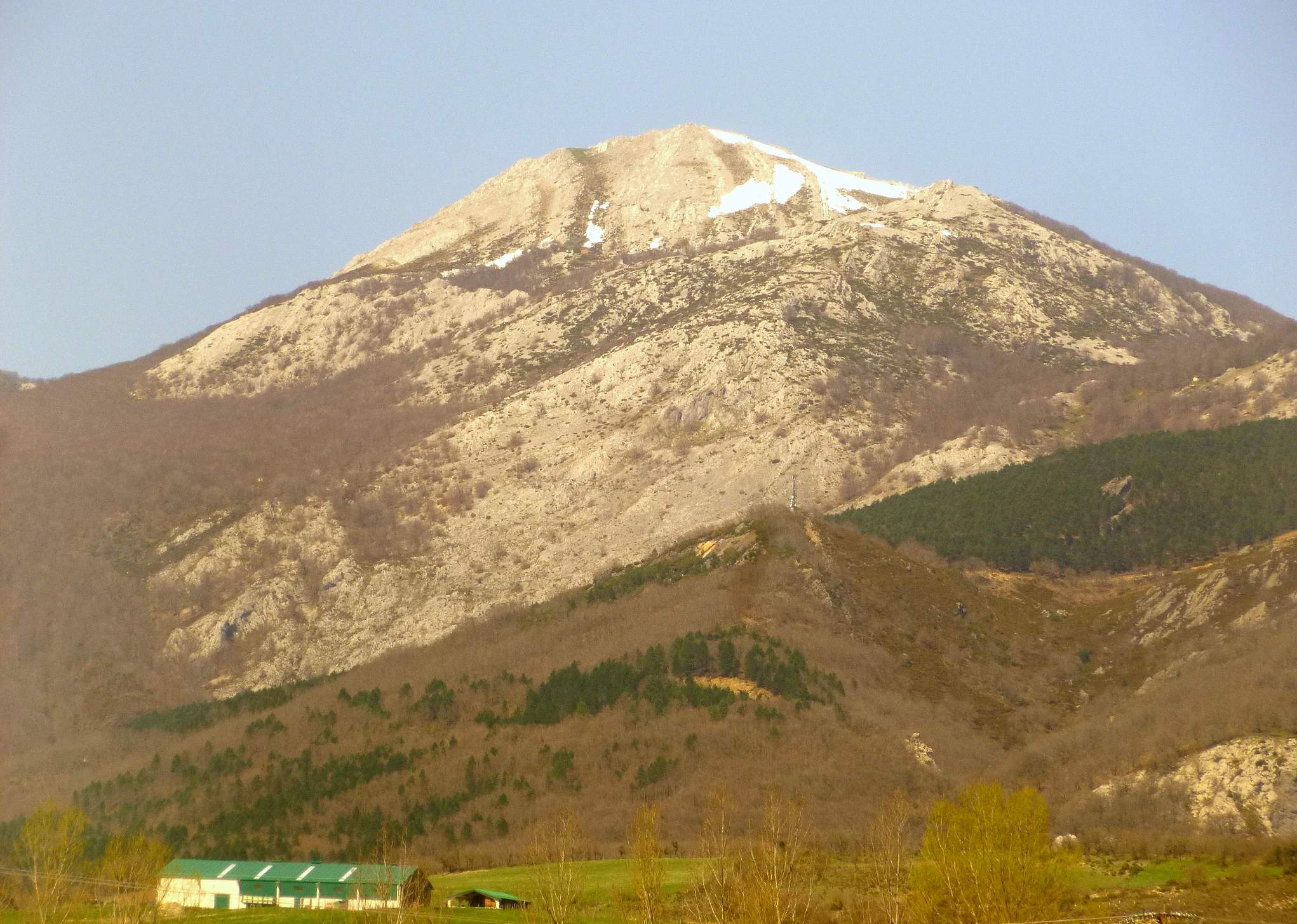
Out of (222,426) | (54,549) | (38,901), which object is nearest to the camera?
(38,901)

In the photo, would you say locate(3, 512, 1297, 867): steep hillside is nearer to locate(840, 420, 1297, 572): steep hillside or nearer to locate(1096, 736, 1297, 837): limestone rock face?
locate(1096, 736, 1297, 837): limestone rock face

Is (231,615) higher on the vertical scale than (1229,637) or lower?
higher

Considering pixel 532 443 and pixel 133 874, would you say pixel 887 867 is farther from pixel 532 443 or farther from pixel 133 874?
pixel 532 443

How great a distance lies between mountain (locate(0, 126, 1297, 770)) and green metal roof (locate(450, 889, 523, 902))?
225ft

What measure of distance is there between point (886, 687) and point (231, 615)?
7310 cm

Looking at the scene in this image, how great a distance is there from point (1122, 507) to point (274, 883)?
85.5 meters

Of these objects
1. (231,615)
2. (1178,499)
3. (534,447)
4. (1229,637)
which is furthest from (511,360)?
(1229,637)

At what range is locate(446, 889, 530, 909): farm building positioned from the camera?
60.0 metres

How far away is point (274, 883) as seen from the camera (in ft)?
215

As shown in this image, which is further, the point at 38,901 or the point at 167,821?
the point at 167,821

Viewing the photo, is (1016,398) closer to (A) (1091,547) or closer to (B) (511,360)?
(A) (1091,547)

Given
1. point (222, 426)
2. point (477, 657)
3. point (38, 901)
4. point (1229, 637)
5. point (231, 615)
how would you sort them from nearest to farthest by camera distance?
point (38, 901)
point (1229, 637)
point (477, 657)
point (231, 615)
point (222, 426)

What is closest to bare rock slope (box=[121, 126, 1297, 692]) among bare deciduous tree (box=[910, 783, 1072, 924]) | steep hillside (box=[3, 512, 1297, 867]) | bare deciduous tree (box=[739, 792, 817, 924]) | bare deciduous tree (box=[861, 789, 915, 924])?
steep hillside (box=[3, 512, 1297, 867])

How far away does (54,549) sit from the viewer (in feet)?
496
